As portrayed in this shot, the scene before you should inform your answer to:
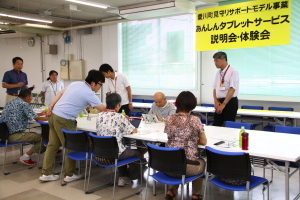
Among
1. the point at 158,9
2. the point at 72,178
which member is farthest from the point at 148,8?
the point at 72,178

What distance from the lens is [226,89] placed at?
524cm

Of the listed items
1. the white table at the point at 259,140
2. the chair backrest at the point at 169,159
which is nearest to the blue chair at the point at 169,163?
the chair backrest at the point at 169,159

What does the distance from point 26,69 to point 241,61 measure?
9.26m

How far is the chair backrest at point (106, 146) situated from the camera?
12.1ft

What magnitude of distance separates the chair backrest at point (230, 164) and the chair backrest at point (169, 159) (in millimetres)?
Answer: 278

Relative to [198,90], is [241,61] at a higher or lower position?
higher

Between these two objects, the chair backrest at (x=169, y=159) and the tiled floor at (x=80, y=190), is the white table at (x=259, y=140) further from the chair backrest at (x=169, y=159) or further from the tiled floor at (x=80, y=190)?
the tiled floor at (x=80, y=190)

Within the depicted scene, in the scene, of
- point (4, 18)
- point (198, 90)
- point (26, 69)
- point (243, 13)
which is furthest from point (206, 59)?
point (26, 69)

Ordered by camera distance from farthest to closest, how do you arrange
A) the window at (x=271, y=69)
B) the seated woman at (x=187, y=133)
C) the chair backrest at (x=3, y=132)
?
A: the window at (x=271, y=69)
the chair backrest at (x=3, y=132)
the seated woman at (x=187, y=133)

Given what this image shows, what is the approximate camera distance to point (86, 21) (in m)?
10.8

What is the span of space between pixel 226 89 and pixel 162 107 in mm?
1121

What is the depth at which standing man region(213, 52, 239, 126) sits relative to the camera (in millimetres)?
5141

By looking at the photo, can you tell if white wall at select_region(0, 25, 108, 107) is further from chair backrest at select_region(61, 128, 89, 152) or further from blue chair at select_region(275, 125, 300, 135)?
blue chair at select_region(275, 125, 300, 135)

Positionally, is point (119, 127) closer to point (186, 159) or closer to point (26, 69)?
point (186, 159)
